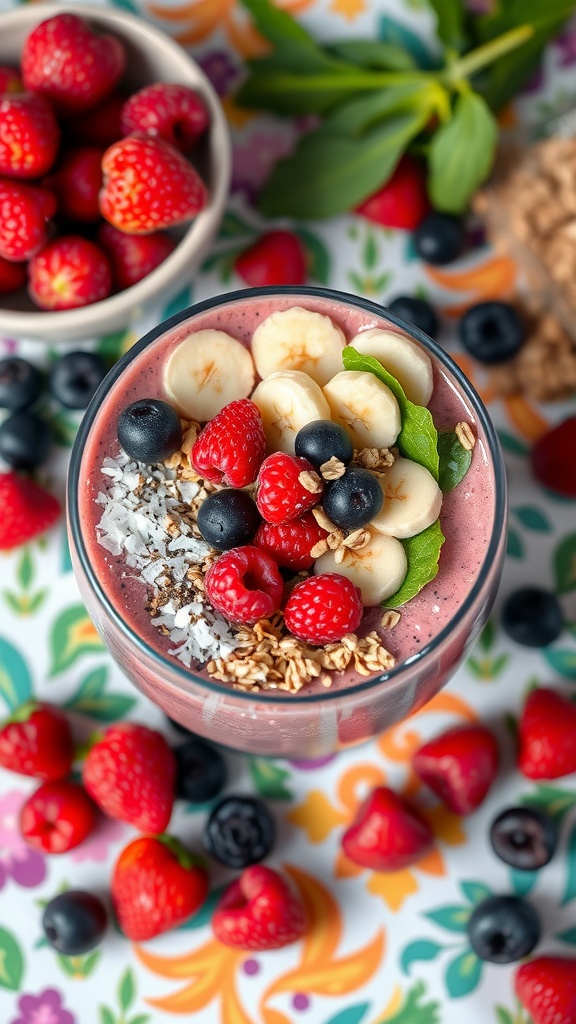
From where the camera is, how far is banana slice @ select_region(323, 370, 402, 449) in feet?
3.90

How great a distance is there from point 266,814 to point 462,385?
80 centimetres

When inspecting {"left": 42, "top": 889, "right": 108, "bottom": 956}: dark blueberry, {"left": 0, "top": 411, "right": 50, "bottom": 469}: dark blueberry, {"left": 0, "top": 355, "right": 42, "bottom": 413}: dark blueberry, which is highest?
{"left": 0, "top": 355, "right": 42, "bottom": 413}: dark blueberry

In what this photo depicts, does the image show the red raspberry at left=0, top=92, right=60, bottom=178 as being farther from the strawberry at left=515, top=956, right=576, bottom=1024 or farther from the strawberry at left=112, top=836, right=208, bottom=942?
the strawberry at left=515, top=956, right=576, bottom=1024

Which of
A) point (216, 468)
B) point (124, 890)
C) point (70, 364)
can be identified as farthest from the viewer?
point (70, 364)

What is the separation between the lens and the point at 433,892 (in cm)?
171

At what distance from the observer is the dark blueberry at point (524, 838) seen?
1.66m

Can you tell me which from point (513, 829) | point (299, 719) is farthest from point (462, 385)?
point (513, 829)

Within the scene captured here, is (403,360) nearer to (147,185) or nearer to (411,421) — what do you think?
(411,421)

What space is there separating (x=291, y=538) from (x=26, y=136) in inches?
35.2

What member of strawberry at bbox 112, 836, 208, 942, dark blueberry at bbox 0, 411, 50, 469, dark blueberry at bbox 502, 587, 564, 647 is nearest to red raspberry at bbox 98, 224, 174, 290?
dark blueberry at bbox 0, 411, 50, 469

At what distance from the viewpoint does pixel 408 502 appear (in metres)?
1.19

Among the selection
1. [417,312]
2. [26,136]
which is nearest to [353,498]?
[417,312]

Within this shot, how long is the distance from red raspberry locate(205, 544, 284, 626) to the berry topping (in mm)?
707

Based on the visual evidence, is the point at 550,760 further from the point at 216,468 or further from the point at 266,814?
the point at 216,468
